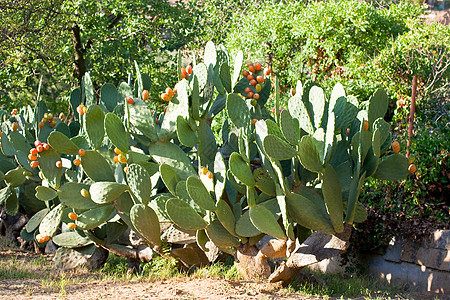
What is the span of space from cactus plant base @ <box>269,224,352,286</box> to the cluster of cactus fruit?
129 mm

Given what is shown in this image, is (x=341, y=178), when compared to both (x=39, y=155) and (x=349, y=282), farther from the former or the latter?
(x=39, y=155)

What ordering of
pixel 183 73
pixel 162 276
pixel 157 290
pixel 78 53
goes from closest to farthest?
pixel 157 290, pixel 183 73, pixel 162 276, pixel 78 53

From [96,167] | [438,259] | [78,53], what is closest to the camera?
[96,167]

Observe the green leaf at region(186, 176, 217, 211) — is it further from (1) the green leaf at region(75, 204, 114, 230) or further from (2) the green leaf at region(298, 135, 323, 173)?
(1) the green leaf at region(75, 204, 114, 230)

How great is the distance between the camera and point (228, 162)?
411 cm

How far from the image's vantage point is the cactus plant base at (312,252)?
379cm

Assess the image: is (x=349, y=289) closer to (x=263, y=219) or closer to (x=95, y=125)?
(x=263, y=219)

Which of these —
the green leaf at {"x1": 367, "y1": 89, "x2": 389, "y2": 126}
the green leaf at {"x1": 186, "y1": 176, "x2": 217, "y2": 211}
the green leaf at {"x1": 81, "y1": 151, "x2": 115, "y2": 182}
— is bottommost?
the green leaf at {"x1": 186, "y1": 176, "x2": 217, "y2": 211}

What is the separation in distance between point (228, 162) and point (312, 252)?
35.3 inches

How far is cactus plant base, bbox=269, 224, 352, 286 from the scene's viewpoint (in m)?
3.79

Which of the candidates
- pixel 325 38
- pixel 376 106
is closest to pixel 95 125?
pixel 376 106

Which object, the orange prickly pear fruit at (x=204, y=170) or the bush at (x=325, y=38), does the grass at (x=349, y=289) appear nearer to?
the orange prickly pear fruit at (x=204, y=170)

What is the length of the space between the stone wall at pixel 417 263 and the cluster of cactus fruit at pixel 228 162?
125cm

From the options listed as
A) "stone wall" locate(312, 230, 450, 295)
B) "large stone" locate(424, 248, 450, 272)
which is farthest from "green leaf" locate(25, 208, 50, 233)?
"large stone" locate(424, 248, 450, 272)
